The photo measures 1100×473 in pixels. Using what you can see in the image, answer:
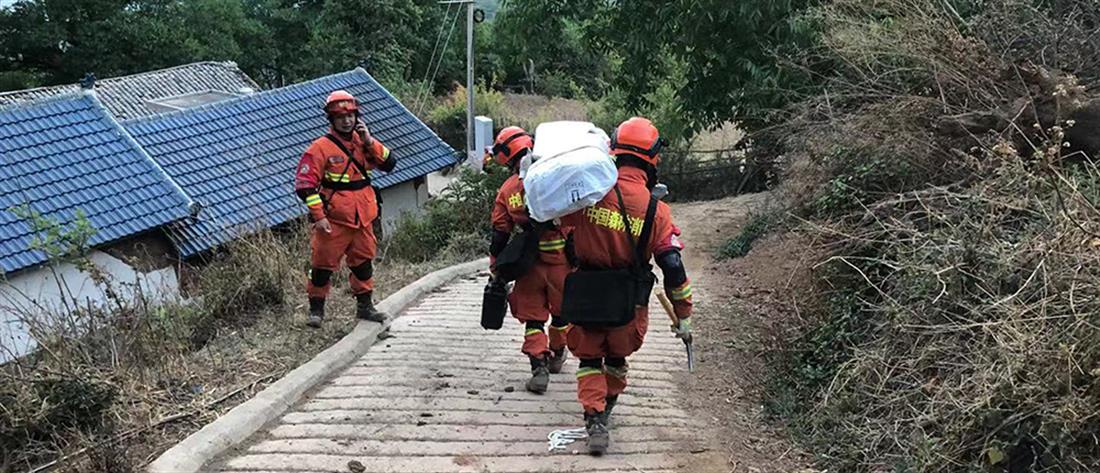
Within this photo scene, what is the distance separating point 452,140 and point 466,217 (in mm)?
20742

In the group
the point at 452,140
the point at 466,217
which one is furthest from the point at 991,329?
the point at 452,140

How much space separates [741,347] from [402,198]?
51.2 ft

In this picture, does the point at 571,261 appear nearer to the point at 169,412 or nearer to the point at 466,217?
the point at 169,412

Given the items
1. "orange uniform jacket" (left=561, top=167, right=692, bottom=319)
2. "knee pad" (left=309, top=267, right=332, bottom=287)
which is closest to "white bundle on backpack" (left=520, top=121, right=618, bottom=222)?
"orange uniform jacket" (left=561, top=167, right=692, bottom=319)

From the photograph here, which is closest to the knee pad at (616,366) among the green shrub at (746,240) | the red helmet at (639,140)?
the red helmet at (639,140)

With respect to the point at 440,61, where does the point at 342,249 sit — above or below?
below

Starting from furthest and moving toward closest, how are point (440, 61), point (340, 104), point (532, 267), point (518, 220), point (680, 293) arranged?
1. point (440, 61)
2. point (340, 104)
3. point (532, 267)
4. point (518, 220)
5. point (680, 293)

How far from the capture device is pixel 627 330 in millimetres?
4629

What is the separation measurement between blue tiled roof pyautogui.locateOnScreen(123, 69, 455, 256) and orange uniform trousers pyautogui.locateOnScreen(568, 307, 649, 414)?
439 inches

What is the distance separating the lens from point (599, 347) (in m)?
4.67

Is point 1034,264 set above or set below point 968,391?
above

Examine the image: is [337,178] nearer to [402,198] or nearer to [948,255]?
[948,255]

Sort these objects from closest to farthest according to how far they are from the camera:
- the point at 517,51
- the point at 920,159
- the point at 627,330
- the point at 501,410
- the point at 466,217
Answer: the point at 627,330 < the point at 501,410 < the point at 920,159 < the point at 466,217 < the point at 517,51

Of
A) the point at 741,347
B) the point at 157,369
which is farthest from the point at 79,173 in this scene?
the point at 741,347
